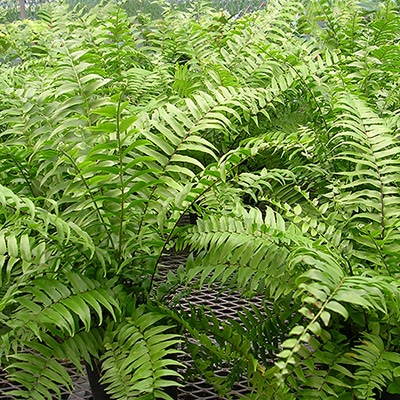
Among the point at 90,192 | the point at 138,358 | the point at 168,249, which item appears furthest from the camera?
the point at 168,249

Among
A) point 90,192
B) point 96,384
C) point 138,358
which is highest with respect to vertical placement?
point 90,192

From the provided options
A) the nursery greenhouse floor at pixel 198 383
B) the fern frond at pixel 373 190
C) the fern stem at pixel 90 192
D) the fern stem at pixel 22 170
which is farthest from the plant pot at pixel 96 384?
the fern frond at pixel 373 190

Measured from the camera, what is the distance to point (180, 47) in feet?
8.14

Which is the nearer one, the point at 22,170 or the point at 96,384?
the point at 96,384

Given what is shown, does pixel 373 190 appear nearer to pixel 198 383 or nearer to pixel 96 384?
pixel 198 383

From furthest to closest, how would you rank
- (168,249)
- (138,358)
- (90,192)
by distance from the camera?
(168,249) → (90,192) → (138,358)

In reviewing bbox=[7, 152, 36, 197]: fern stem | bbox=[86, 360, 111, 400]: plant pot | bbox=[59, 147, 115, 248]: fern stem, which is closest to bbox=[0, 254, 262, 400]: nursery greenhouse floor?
bbox=[86, 360, 111, 400]: plant pot

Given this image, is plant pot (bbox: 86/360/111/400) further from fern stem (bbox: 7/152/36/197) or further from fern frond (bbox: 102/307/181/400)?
fern stem (bbox: 7/152/36/197)

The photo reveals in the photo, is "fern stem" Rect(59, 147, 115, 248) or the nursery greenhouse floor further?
the nursery greenhouse floor

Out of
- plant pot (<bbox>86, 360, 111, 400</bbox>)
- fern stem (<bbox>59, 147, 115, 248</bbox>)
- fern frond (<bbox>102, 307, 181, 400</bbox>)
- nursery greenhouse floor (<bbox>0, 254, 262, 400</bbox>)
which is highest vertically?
fern stem (<bbox>59, 147, 115, 248</bbox>)

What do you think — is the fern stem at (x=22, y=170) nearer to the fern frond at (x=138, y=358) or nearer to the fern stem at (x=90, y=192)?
the fern stem at (x=90, y=192)

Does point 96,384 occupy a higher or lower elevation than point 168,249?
lower

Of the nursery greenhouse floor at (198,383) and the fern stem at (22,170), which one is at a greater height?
the fern stem at (22,170)

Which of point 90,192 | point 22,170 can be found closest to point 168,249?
point 90,192
